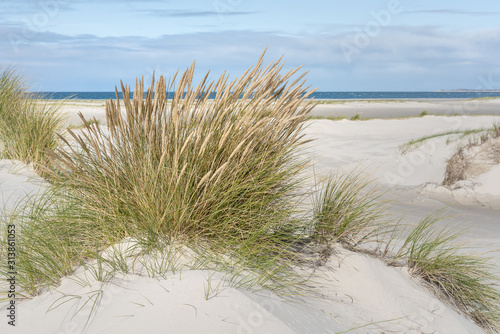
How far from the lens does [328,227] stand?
10.8ft

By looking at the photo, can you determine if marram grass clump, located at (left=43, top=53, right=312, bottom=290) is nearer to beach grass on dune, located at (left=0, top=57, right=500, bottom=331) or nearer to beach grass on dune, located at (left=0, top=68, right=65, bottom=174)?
beach grass on dune, located at (left=0, top=57, right=500, bottom=331)

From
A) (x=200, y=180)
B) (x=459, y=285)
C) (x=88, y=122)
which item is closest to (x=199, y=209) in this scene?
(x=200, y=180)

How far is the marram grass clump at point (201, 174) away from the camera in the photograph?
266 centimetres

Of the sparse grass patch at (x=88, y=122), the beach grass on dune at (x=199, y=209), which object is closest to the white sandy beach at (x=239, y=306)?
the beach grass on dune at (x=199, y=209)

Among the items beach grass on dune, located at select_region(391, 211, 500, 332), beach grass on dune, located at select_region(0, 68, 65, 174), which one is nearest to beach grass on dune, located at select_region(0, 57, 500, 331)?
beach grass on dune, located at select_region(391, 211, 500, 332)

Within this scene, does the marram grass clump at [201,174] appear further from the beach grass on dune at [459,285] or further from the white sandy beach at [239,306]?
the beach grass on dune at [459,285]

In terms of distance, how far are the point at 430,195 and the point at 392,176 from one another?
3.19 feet

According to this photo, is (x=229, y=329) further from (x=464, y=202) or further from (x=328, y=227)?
(x=464, y=202)

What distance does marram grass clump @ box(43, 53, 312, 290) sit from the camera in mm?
2660

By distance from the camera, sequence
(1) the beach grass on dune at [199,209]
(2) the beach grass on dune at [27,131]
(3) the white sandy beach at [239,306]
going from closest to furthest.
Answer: (3) the white sandy beach at [239,306] < (1) the beach grass on dune at [199,209] < (2) the beach grass on dune at [27,131]

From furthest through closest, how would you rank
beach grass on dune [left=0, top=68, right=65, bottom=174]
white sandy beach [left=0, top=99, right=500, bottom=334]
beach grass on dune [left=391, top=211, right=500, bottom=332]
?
beach grass on dune [left=0, top=68, right=65, bottom=174] < beach grass on dune [left=391, top=211, right=500, bottom=332] < white sandy beach [left=0, top=99, right=500, bottom=334]

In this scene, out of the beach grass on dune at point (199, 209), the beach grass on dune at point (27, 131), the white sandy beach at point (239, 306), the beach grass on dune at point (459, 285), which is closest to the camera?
the white sandy beach at point (239, 306)

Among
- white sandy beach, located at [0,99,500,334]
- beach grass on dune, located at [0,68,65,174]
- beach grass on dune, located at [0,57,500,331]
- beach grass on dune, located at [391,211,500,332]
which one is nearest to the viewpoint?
white sandy beach, located at [0,99,500,334]

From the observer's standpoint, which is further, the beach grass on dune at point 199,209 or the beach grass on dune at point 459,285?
the beach grass on dune at point 459,285
